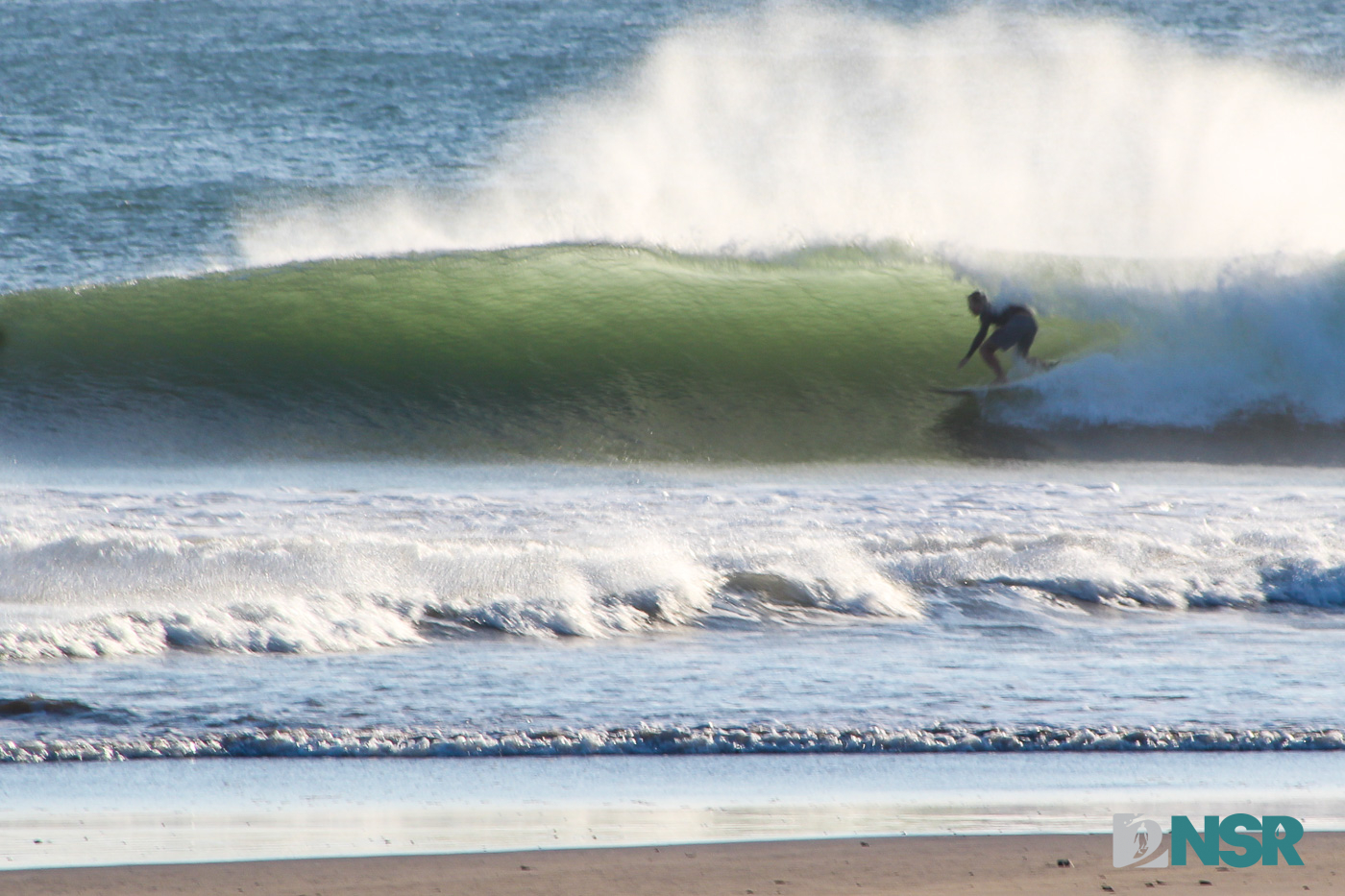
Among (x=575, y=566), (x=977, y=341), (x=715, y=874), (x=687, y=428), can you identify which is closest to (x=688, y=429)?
(x=687, y=428)

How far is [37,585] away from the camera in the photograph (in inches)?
211

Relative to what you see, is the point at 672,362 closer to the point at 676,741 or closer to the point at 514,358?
the point at 514,358

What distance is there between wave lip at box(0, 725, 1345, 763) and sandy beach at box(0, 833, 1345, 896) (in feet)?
2.45

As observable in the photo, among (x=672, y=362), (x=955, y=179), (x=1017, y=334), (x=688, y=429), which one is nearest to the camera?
(x=688, y=429)

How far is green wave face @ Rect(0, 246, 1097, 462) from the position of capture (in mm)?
9750

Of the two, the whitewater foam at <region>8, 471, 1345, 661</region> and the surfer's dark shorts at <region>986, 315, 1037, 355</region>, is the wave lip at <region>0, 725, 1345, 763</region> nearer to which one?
the whitewater foam at <region>8, 471, 1345, 661</region>

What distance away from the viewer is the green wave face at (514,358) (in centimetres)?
975

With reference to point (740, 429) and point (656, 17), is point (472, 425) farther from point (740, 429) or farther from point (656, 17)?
point (656, 17)

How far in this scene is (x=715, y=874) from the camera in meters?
2.90

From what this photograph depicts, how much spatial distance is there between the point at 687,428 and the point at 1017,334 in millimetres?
2585

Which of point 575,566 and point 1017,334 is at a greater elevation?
point 1017,334

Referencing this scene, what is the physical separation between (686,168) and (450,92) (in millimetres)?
13934
